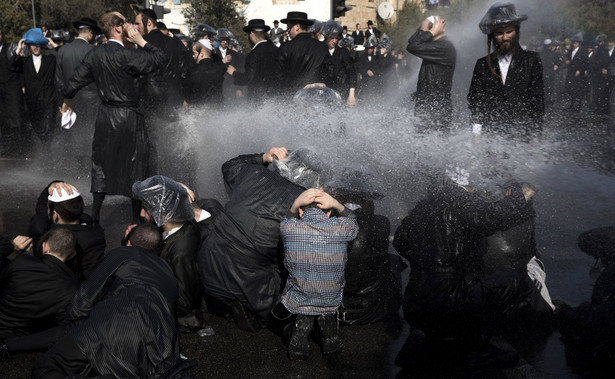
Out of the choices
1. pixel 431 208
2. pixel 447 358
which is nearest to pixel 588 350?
pixel 447 358

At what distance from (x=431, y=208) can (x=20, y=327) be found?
8.55 ft

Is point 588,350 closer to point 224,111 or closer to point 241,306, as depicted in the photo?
point 241,306

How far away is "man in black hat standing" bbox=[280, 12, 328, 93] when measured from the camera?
29.0 ft

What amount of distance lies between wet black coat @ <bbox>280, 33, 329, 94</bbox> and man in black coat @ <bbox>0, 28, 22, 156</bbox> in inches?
189

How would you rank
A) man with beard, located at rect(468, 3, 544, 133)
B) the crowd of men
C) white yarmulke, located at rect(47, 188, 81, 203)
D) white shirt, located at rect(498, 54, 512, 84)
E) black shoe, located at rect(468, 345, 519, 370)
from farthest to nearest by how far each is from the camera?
white shirt, located at rect(498, 54, 512, 84), man with beard, located at rect(468, 3, 544, 133), white yarmulke, located at rect(47, 188, 81, 203), black shoe, located at rect(468, 345, 519, 370), the crowd of men

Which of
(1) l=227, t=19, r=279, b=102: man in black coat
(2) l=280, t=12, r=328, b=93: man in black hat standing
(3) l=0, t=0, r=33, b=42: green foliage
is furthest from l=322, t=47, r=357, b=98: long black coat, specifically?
(3) l=0, t=0, r=33, b=42: green foliage

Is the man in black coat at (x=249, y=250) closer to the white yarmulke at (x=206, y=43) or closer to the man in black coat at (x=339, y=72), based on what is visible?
the man in black coat at (x=339, y=72)

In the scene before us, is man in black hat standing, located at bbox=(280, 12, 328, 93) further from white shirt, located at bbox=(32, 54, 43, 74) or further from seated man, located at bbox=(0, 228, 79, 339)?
seated man, located at bbox=(0, 228, 79, 339)

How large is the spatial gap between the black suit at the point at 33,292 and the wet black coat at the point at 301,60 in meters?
5.13

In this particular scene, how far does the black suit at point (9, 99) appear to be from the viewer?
11094 mm

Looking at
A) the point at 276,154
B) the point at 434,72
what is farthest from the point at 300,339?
the point at 434,72

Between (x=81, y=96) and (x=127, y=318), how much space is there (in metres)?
7.31

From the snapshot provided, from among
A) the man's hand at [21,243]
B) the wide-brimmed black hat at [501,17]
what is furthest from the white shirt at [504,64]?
the man's hand at [21,243]

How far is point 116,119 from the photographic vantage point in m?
6.58
